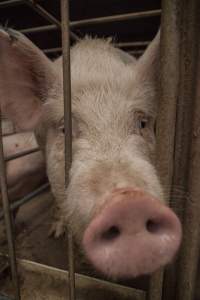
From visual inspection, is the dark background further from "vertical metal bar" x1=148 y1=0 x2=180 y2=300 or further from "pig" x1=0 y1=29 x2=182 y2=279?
"vertical metal bar" x1=148 y1=0 x2=180 y2=300

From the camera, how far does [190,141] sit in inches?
42.3

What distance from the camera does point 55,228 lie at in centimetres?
251

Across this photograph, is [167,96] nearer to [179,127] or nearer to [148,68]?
[179,127]

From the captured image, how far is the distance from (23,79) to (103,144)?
2.46ft

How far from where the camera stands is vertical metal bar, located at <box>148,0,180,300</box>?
0.92 metres

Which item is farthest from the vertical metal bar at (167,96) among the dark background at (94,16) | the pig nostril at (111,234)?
the dark background at (94,16)

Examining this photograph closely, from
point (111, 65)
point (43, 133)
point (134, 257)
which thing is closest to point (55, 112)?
point (43, 133)

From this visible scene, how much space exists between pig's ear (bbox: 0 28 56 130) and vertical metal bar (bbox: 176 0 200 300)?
2.76 ft

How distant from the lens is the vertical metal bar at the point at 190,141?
0.96 meters

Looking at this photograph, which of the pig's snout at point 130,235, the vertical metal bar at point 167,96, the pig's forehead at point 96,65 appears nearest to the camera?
the pig's snout at point 130,235

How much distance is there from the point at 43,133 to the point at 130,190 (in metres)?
1.12

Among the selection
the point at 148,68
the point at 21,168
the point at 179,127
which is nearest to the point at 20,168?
the point at 21,168

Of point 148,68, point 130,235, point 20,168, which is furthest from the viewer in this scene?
point 20,168

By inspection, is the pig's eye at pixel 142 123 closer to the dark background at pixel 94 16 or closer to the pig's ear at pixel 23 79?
the pig's ear at pixel 23 79
